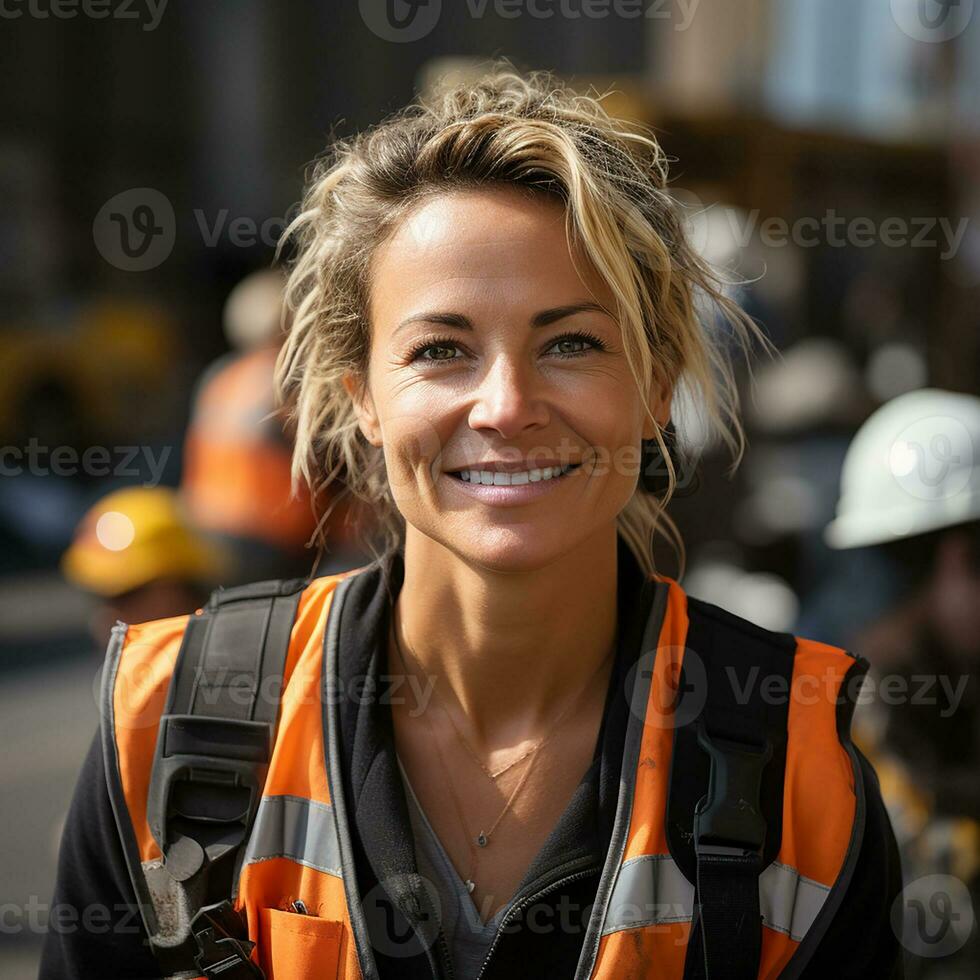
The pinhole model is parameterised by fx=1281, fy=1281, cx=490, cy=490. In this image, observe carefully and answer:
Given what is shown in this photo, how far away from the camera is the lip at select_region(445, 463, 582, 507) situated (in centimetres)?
180

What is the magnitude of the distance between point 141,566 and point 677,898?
2.30 metres

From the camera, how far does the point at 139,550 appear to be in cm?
365

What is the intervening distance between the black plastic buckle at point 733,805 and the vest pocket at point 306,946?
511mm

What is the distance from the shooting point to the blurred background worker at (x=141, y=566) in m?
3.62

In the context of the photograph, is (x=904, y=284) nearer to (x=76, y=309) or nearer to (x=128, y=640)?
(x=128, y=640)

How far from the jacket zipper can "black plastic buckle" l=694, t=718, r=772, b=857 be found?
0.16 meters

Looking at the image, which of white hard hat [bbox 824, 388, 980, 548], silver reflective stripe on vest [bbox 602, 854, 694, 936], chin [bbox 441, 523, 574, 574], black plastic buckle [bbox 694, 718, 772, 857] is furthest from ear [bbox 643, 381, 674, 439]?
white hard hat [bbox 824, 388, 980, 548]
